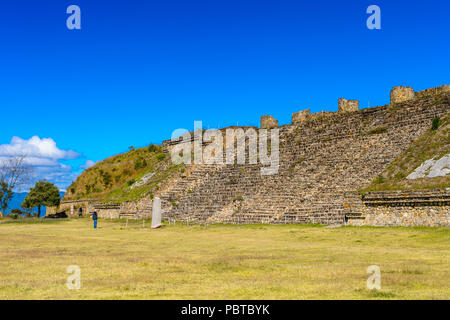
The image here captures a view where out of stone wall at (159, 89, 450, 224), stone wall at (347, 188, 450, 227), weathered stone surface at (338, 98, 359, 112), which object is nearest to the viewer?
stone wall at (347, 188, 450, 227)

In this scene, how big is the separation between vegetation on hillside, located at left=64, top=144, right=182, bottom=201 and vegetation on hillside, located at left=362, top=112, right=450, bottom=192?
812 inches

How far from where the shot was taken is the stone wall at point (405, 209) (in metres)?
21.1

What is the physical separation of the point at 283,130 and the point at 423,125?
13.1m

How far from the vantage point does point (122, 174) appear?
53000mm

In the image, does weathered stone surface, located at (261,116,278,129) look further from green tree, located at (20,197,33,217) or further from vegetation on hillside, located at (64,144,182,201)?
green tree, located at (20,197,33,217)

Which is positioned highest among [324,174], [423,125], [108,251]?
[423,125]

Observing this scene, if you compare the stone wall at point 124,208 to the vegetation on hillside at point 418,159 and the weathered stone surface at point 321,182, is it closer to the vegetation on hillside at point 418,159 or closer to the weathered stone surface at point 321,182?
the weathered stone surface at point 321,182

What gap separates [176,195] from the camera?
37594 millimetres

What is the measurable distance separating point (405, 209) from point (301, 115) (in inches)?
806

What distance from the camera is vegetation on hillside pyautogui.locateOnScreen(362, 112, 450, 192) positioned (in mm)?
23594

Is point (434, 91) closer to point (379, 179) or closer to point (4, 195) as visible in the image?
point (379, 179)

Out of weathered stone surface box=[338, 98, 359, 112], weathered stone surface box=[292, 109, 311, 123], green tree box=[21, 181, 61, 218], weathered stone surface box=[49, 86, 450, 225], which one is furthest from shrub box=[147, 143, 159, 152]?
weathered stone surface box=[338, 98, 359, 112]
